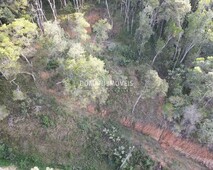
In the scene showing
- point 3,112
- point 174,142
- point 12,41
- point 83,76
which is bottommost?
point 174,142

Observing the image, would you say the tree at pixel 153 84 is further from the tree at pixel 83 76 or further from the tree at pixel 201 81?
the tree at pixel 83 76

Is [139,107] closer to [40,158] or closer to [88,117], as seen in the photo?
[88,117]

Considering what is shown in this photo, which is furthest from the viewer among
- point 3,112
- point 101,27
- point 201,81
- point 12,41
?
point 101,27

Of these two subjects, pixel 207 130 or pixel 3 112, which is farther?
pixel 207 130

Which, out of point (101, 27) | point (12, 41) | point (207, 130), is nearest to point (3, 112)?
point (12, 41)

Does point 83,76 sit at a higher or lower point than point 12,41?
lower

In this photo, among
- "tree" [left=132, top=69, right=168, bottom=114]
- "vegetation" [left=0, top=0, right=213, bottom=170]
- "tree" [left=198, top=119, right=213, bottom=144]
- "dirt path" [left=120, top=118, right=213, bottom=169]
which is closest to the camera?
"vegetation" [left=0, top=0, right=213, bottom=170]

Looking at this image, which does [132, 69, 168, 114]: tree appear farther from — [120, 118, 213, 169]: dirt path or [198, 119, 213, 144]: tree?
[198, 119, 213, 144]: tree

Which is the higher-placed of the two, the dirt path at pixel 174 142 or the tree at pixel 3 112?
the tree at pixel 3 112

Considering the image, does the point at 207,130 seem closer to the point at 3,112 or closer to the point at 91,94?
the point at 91,94

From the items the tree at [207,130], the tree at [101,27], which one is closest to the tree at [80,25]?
the tree at [101,27]

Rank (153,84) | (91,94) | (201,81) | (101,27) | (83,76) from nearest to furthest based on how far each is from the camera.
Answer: (83,76)
(91,94)
(153,84)
(201,81)
(101,27)

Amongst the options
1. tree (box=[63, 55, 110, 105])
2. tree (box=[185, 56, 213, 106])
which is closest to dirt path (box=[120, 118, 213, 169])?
tree (box=[185, 56, 213, 106])
